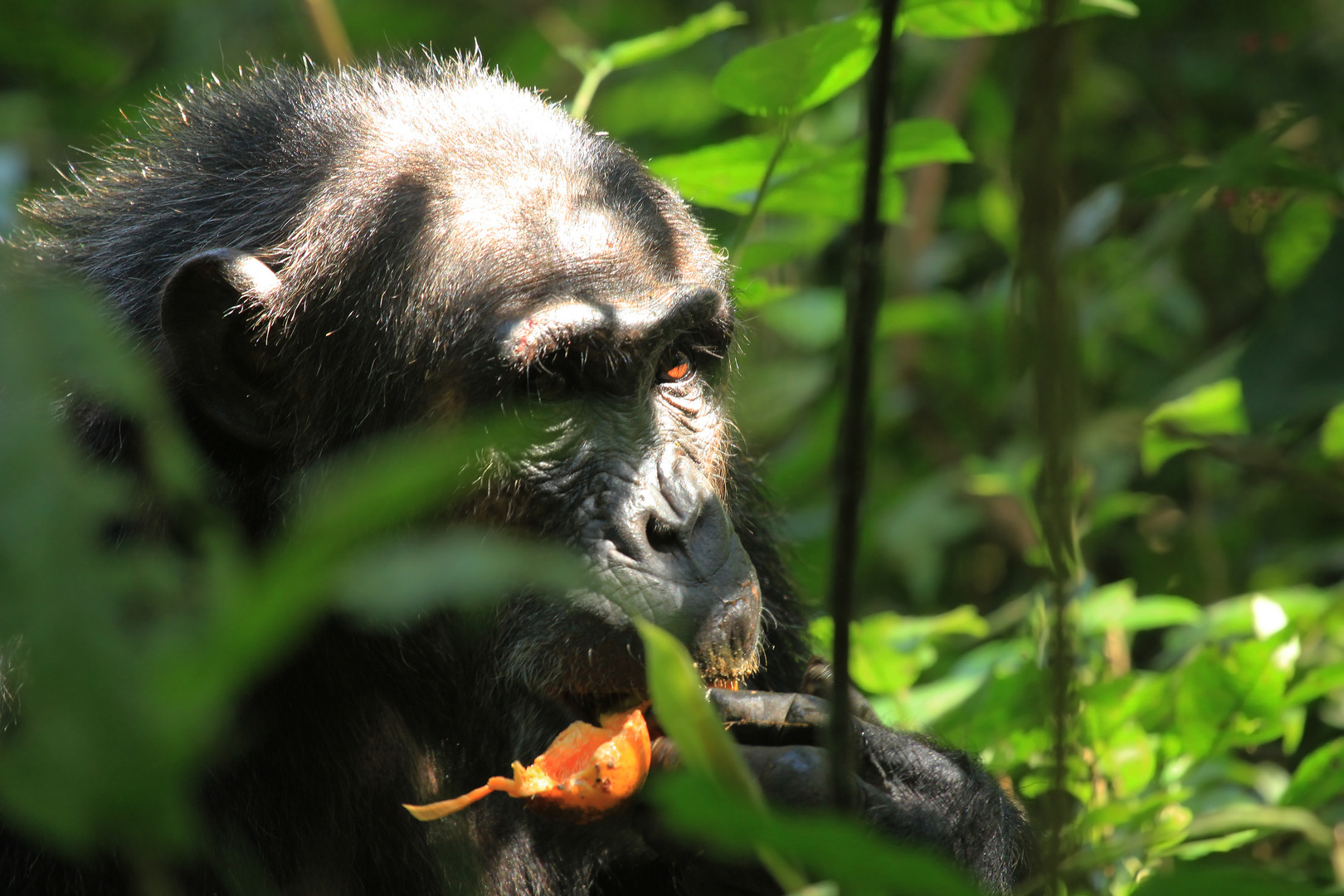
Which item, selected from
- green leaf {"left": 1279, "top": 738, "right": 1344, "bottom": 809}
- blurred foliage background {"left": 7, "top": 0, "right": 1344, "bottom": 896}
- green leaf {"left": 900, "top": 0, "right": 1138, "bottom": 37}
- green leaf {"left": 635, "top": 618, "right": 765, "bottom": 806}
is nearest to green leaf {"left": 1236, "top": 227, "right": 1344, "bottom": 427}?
blurred foliage background {"left": 7, "top": 0, "right": 1344, "bottom": 896}

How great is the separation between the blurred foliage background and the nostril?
0.60 metres

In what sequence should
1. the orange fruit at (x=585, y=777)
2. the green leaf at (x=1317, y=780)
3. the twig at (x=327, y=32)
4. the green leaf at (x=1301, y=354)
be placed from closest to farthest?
1. the green leaf at (x=1301, y=354)
2. the green leaf at (x=1317, y=780)
3. the orange fruit at (x=585, y=777)
4. the twig at (x=327, y=32)

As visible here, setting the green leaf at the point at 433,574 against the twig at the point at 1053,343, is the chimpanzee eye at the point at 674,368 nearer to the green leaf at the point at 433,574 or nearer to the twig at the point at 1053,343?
the twig at the point at 1053,343

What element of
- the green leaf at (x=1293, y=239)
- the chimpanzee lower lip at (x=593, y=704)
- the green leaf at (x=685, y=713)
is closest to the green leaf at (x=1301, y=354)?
the green leaf at (x=685, y=713)

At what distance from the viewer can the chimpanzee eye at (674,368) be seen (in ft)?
9.80

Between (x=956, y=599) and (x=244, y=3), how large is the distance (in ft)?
14.1

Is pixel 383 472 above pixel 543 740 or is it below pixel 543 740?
above

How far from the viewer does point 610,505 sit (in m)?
2.57

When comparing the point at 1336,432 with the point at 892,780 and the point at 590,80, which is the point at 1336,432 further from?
the point at 590,80

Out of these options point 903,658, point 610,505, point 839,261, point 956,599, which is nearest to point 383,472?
point 610,505

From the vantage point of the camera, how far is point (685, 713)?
44.1 inches

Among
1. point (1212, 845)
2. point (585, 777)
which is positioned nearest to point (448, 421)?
point (585, 777)

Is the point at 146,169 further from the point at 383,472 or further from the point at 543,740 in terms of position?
the point at 383,472

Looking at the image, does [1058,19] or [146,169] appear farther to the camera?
[146,169]
